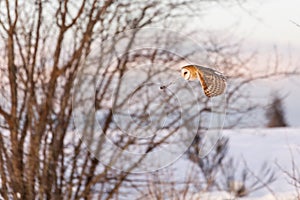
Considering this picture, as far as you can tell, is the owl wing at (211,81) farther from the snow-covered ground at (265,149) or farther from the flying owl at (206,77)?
the snow-covered ground at (265,149)

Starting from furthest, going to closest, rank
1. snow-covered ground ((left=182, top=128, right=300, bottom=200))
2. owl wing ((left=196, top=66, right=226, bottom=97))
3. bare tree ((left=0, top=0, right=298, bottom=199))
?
snow-covered ground ((left=182, top=128, right=300, bottom=200)), bare tree ((left=0, top=0, right=298, bottom=199)), owl wing ((left=196, top=66, right=226, bottom=97))

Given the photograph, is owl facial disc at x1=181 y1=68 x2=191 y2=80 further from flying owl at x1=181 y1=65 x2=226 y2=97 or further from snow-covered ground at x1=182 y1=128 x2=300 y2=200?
snow-covered ground at x1=182 y1=128 x2=300 y2=200

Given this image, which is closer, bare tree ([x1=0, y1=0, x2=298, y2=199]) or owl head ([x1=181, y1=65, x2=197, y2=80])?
owl head ([x1=181, y1=65, x2=197, y2=80])

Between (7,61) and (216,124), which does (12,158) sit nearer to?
(7,61)

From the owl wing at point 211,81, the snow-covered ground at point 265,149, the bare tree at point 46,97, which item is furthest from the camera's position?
the snow-covered ground at point 265,149

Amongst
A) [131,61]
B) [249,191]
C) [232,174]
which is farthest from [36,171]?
[232,174]

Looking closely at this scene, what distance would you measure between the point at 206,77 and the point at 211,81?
0.03 metres

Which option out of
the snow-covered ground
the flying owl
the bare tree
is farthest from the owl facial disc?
the snow-covered ground

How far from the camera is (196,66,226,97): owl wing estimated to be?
1.89m

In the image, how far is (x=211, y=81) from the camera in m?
1.91

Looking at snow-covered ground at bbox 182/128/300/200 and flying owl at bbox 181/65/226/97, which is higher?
snow-covered ground at bbox 182/128/300/200

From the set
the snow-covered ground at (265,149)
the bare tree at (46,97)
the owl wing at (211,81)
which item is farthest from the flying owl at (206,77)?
the snow-covered ground at (265,149)

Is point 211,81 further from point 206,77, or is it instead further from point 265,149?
point 265,149

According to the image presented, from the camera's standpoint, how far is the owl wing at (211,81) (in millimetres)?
1887
